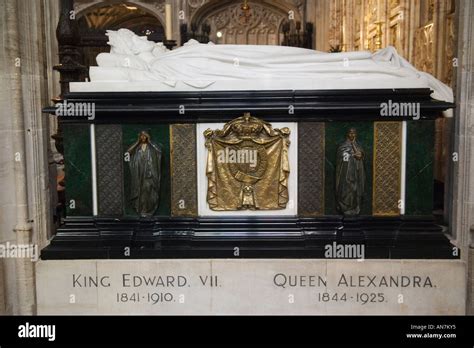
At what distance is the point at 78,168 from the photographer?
3670 millimetres

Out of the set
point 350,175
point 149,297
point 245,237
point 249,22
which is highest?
point 249,22

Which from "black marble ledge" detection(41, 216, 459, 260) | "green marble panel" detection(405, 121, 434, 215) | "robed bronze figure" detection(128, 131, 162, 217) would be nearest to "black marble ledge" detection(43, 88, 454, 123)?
"green marble panel" detection(405, 121, 434, 215)

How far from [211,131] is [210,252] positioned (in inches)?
34.9

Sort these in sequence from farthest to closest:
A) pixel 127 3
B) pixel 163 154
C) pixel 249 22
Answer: pixel 249 22 < pixel 127 3 < pixel 163 154

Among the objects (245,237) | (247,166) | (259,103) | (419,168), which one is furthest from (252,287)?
(419,168)

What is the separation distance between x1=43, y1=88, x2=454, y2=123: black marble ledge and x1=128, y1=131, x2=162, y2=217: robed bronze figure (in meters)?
0.22

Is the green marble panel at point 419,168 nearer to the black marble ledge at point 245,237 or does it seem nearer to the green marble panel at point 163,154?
the black marble ledge at point 245,237

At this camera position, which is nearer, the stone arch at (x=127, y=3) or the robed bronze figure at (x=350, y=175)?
the robed bronze figure at (x=350, y=175)

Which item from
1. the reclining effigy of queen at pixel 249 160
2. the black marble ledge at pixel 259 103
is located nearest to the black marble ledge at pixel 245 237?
the reclining effigy of queen at pixel 249 160

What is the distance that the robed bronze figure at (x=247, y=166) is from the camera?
3586 millimetres

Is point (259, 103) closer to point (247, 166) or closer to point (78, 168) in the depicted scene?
point (247, 166)

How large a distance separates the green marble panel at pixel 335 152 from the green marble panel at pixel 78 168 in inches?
69.7

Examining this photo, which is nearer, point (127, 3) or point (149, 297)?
point (149, 297)

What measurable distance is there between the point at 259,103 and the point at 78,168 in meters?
1.43
